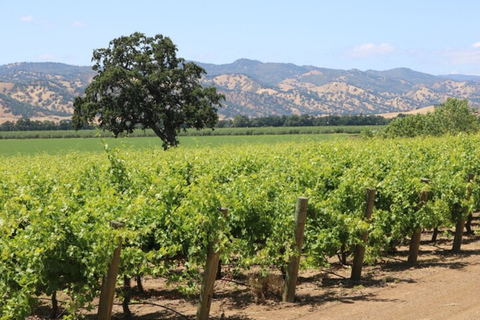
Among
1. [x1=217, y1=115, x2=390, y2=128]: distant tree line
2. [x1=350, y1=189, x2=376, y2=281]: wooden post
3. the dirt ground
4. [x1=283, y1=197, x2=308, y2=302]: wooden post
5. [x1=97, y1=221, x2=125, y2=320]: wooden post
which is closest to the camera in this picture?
[x1=97, y1=221, x2=125, y2=320]: wooden post

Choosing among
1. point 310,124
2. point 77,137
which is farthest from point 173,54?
point 310,124

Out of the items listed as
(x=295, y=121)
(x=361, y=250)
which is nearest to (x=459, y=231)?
(x=361, y=250)

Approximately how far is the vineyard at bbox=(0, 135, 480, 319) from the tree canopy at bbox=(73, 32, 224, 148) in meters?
31.2

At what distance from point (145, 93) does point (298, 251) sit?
38750 millimetres

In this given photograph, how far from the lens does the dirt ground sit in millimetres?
8930

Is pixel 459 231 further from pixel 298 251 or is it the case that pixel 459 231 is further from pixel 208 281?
pixel 208 281

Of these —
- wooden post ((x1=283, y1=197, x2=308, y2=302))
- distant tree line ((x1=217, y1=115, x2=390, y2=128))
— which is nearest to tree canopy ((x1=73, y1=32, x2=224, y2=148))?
wooden post ((x1=283, y1=197, x2=308, y2=302))

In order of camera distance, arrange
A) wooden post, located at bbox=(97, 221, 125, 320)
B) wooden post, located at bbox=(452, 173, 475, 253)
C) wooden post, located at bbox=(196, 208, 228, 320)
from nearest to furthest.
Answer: wooden post, located at bbox=(97, 221, 125, 320)
wooden post, located at bbox=(196, 208, 228, 320)
wooden post, located at bbox=(452, 173, 475, 253)

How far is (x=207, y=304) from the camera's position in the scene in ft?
26.9

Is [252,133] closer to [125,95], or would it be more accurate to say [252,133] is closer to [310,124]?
[310,124]

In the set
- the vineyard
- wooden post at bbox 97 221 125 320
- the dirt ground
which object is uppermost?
the vineyard

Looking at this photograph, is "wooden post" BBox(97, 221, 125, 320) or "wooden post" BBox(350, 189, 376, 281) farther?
"wooden post" BBox(350, 189, 376, 281)

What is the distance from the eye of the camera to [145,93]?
46.5 metres

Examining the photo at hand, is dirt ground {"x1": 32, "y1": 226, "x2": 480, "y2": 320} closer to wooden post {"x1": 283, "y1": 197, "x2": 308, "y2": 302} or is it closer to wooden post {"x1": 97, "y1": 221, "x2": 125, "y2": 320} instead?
wooden post {"x1": 283, "y1": 197, "x2": 308, "y2": 302}
